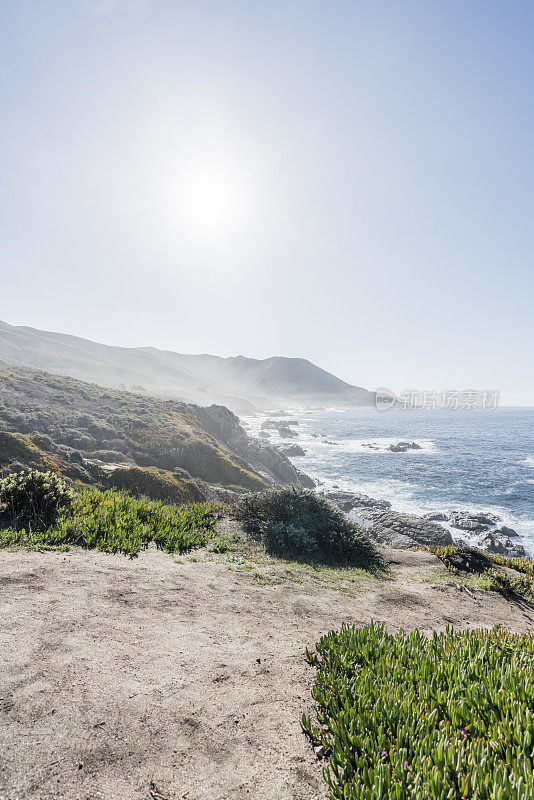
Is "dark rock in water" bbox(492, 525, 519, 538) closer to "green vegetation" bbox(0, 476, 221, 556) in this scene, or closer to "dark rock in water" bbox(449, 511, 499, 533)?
"dark rock in water" bbox(449, 511, 499, 533)

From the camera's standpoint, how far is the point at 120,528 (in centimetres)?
909

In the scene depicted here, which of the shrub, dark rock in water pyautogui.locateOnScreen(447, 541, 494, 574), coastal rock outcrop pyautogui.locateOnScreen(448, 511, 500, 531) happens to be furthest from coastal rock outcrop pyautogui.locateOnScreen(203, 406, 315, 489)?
the shrub

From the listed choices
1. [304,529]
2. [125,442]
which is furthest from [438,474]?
[304,529]

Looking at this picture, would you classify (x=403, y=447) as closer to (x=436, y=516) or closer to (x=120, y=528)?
(x=436, y=516)

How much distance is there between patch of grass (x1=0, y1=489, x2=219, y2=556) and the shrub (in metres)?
0.33

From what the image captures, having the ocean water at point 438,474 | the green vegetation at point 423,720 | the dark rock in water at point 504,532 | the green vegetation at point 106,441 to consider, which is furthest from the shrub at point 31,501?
the dark rock in water at point 504,532

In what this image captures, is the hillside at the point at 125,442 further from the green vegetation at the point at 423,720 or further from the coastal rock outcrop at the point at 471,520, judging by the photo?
the coastal rock outcrop at the point at 471,520

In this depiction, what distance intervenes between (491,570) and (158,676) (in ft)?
36.3

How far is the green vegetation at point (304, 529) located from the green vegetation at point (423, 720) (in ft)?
18.8

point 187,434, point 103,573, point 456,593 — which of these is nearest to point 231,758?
point 103,573

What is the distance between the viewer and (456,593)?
8.58m

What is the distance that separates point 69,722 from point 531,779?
3.82 meters

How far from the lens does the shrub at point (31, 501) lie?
8547 mm

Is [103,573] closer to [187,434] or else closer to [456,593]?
[456,593]
